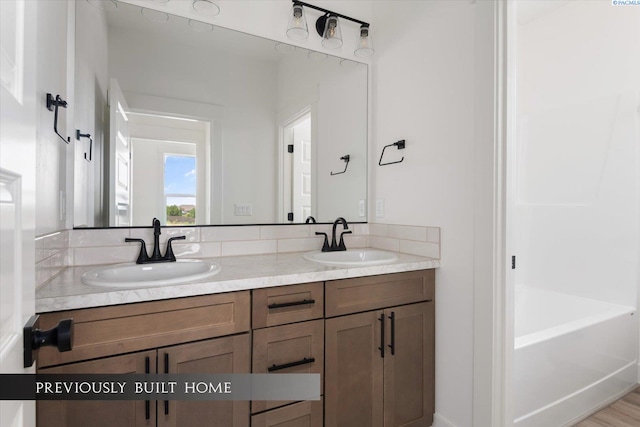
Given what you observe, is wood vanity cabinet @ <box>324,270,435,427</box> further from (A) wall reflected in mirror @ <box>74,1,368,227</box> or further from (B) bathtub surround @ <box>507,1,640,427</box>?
(B) bathtub surround @ <box>507,1,640,427</box>

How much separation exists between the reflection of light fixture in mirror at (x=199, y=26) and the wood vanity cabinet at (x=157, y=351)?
141 centimetres

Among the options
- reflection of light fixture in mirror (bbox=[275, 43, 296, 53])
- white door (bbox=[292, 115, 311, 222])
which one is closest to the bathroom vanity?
white door (bbox=[292, 115, 311, 222])

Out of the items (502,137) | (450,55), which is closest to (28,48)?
(502,137)

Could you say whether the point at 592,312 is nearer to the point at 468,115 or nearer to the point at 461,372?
the point at 461,372

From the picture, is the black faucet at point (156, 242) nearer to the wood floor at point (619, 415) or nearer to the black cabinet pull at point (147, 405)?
the black cabinet pull at point (147, 405)

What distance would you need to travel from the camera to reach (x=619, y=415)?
1.78 meters

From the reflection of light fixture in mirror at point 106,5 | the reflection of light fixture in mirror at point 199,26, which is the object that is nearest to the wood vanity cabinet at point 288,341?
the reflection of light fixture in mirror at point 199,26

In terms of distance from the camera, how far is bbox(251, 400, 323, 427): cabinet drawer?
3.98 ft

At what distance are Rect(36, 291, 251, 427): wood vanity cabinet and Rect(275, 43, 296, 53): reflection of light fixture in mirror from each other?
1.47 m

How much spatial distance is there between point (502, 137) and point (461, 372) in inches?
43.3

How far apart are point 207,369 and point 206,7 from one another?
1.72 meters

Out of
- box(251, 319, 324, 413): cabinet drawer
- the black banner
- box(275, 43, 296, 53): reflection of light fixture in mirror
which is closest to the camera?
the black banner

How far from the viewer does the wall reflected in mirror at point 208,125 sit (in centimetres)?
150

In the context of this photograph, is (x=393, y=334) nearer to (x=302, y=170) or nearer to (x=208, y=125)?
(x=302, y=170)
